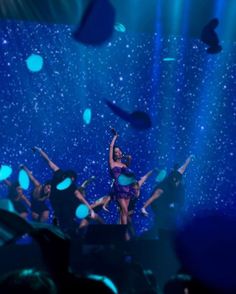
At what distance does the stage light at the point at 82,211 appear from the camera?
5.72m

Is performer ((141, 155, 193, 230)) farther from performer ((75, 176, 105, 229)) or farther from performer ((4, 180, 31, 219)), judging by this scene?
performer ((4, 180, 31, 219))

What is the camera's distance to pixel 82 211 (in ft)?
19.5

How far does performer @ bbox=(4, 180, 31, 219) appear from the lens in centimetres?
579

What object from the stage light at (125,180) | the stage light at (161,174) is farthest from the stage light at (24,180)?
the stage light at (161,174)

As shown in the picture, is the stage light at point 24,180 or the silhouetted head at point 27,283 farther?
the stage light at point 24,180

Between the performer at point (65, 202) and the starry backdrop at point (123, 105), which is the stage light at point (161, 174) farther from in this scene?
the performer at point (65, 202)

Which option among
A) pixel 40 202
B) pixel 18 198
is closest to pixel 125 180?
pixel 40 202

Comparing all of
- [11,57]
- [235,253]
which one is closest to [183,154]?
[11,57]

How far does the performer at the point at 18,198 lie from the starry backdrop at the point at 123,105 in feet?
2.69

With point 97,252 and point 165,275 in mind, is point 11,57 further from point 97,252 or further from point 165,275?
point 97,252

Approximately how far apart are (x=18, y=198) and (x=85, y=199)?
0.94m

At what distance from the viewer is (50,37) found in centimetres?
701

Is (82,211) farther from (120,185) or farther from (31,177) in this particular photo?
→ (31,177)

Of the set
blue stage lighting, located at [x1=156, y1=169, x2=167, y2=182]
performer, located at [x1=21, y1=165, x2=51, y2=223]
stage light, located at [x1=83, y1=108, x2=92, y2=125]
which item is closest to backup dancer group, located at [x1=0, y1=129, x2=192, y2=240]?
performer, located at [x1=21, y1=165, x2=51, y2=223]
